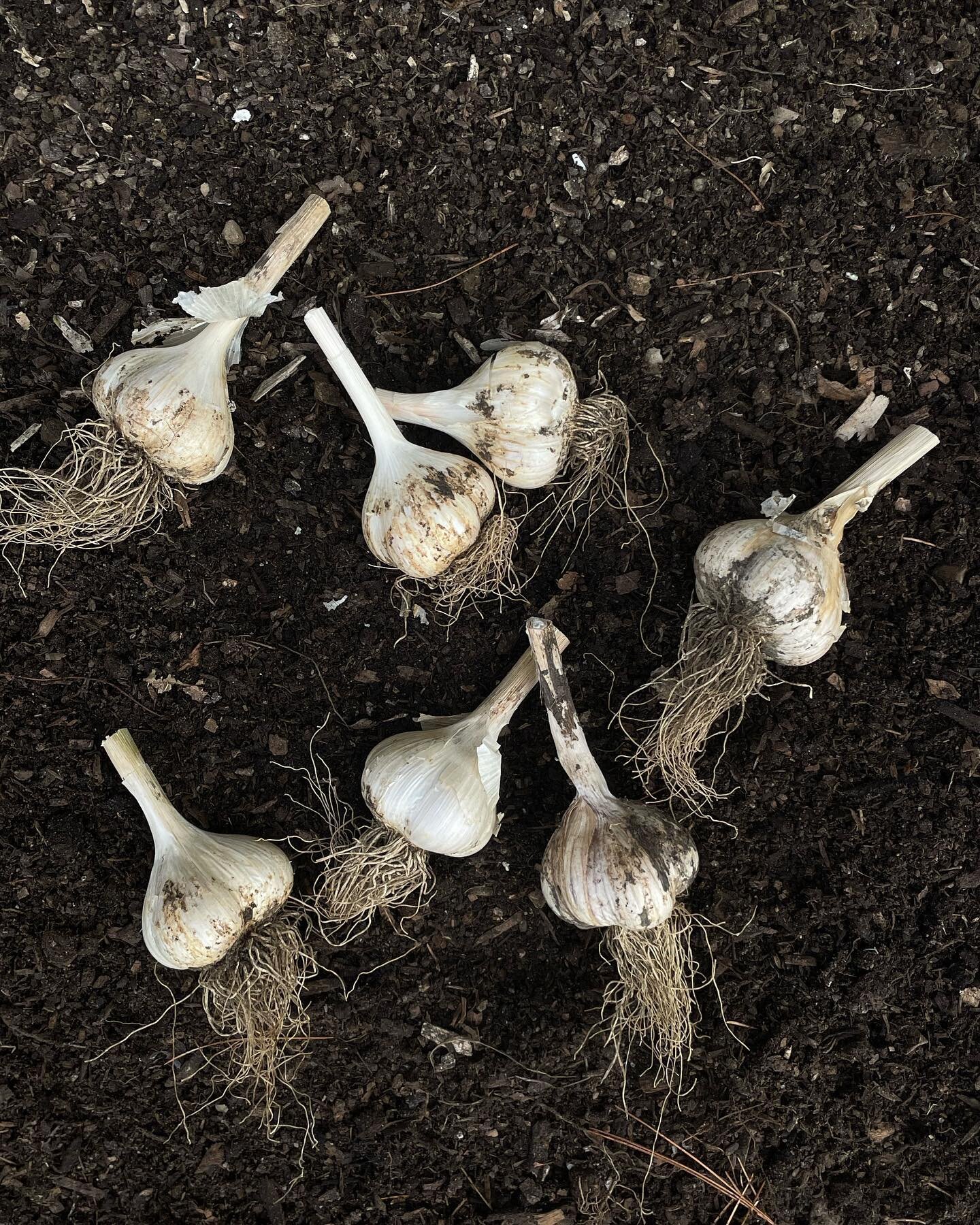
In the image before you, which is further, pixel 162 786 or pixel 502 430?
pixel 162 786

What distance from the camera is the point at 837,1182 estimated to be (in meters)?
1.96

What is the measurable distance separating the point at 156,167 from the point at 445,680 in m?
1.30

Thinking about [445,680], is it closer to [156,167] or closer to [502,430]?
[502,430]

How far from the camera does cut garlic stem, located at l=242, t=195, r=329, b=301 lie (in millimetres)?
1764

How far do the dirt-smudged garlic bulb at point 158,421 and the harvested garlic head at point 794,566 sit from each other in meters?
1.05

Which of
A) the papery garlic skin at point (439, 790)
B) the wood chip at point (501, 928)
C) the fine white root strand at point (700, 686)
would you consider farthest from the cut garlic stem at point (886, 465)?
the wood chip at point (501, 928)

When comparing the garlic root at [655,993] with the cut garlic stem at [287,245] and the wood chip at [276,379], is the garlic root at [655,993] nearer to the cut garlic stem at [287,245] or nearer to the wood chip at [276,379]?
the wood chip at [276,379]

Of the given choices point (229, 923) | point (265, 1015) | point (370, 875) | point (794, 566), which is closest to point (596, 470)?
point (794, 566)

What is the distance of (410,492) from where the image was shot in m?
1.72

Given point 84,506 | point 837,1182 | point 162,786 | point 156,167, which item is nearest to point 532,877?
point 162,786

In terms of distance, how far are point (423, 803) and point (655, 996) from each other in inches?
25.2

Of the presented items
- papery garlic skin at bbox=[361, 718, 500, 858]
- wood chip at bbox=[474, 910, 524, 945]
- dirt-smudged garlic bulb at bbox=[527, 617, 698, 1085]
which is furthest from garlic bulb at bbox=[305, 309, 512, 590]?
wood chip at bbox=[474, 910, 524, 945]

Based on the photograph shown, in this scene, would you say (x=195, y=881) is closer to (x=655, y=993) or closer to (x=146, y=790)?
(x=146, y=790)

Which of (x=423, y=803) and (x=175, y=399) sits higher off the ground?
(x=175, y=399)
